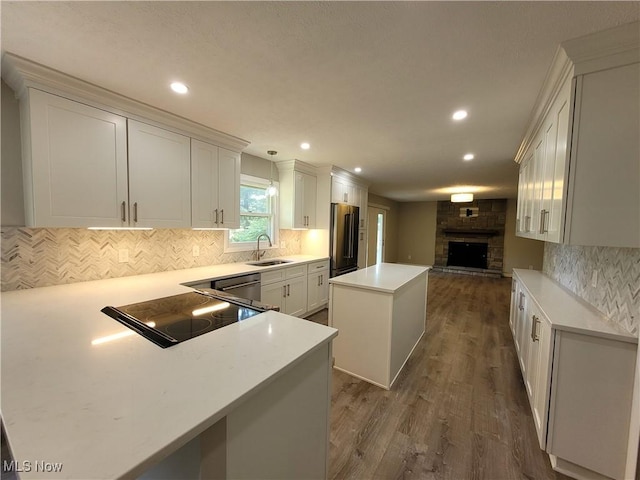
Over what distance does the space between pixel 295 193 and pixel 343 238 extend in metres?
1.20

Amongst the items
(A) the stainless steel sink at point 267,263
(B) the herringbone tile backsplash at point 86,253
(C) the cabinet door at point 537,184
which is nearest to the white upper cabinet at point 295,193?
(A) the stainless steel sink at point 267,263

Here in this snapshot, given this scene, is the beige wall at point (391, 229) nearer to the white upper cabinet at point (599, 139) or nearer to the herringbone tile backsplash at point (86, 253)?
the herringbone tile backsplash at point (86, 253)

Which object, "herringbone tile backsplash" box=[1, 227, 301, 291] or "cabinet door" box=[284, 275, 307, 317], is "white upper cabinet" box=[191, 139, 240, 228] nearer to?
"herringbone tile backsplash" box=[1, 227, 301, 291]

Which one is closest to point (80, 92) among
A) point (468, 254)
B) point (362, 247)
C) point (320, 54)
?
point (320, 54)

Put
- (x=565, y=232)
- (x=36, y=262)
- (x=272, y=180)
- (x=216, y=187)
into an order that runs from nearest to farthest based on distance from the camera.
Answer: (x=565, y=232) < (x=36, y=262) < (x=216, y=187) < (x=272, y=180)

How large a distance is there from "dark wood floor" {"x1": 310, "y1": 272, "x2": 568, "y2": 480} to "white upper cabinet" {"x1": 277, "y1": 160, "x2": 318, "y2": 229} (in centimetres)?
234

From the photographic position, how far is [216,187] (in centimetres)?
289

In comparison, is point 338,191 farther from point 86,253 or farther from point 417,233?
point 417,233

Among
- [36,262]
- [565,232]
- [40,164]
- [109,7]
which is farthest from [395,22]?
[36,262]

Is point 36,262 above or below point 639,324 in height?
above

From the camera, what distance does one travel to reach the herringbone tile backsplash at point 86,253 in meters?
1.90

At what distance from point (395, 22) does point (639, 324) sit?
201cm

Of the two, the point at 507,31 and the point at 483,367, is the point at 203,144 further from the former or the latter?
the point at 483,367

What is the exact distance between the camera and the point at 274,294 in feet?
10.8
